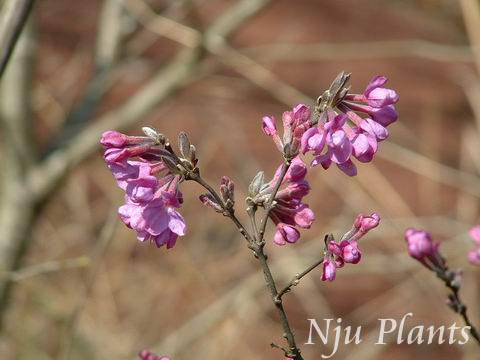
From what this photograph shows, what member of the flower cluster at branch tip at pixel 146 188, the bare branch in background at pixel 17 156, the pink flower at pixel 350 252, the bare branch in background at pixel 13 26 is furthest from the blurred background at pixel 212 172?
the pink flower at pixel 350 252

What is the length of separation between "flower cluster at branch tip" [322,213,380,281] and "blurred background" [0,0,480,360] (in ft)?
2.53

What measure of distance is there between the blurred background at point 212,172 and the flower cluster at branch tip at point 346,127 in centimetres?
82

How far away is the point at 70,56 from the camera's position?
13.8 ft

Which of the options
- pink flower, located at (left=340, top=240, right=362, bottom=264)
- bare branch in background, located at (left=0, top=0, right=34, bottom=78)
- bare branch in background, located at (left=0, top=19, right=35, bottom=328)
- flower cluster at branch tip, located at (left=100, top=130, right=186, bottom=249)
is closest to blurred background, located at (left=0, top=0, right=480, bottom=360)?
bare branch in background, located at (left=0, top=19, right=35, bottom=328)

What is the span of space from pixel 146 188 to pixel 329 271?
0.23 m

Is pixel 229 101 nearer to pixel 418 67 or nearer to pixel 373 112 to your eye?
pixel 418 67

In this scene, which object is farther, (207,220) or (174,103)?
(174,103)

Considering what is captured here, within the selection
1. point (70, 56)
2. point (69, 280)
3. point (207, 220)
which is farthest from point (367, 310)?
point (70, 56)

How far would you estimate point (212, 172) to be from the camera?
4270 mm

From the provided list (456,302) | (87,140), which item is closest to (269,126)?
(456,302)

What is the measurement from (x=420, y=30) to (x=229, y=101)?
128 centimetres

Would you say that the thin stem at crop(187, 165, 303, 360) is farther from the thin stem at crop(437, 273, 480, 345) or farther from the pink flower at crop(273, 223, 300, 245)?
the thin stem at crop(437, 273, 480, 345)

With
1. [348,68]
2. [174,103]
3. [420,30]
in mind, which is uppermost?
[420,30]

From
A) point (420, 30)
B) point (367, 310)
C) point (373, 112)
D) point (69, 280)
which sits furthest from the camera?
point (420, 30)
